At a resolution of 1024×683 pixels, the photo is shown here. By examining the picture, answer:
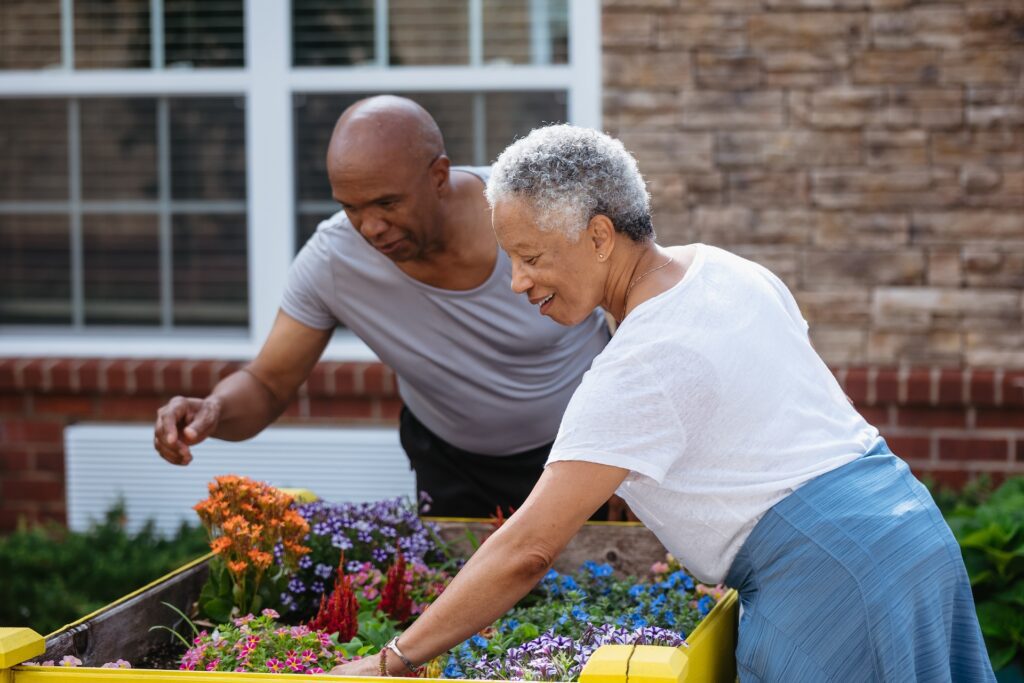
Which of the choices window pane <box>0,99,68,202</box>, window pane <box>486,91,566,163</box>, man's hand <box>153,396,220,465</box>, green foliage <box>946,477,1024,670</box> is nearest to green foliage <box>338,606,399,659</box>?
man's hand <box>153,396,220,465</box>

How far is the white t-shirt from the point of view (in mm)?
1787

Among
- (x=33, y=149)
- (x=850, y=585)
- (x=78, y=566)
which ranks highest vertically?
(x=33, y=149)

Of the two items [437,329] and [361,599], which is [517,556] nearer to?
[361,599]

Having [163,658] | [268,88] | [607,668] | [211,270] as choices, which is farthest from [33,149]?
[607,668]

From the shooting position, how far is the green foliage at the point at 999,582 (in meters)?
3.25

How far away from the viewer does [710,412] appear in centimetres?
183

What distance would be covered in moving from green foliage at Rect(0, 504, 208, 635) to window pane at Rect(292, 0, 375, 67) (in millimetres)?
2147

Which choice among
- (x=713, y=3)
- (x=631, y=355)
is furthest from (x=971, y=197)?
(x=631, y=355)

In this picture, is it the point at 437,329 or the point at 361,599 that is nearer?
the point at 361,599

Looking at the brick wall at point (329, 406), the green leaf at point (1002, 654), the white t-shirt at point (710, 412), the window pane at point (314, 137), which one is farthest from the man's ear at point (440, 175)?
the window pane at point (314, 137)

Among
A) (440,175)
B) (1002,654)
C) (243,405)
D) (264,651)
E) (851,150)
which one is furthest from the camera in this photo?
(851,150)

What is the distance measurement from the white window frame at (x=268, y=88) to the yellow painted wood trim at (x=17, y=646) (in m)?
3.23

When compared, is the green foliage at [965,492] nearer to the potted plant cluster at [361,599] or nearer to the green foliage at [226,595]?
the potted plant cluster at [361,599]

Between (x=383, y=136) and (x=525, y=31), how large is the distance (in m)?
2.62
